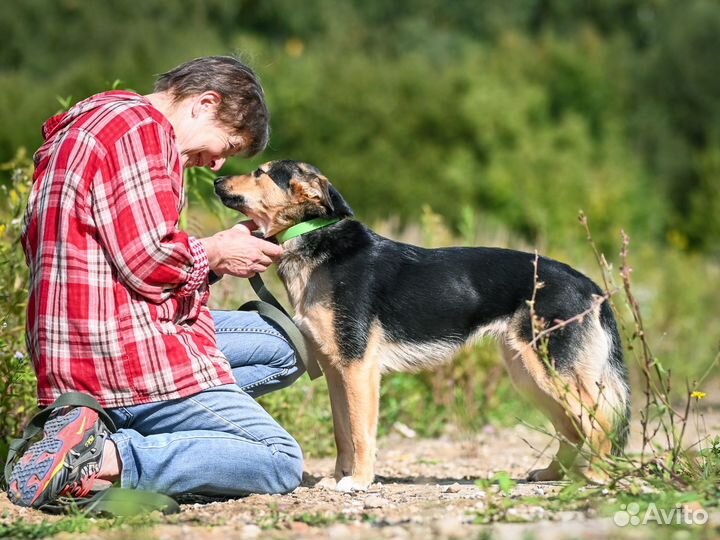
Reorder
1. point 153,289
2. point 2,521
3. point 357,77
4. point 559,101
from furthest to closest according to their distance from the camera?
1. point 559,101
2. point 357,77
3. point 153,289
4. point 2,521

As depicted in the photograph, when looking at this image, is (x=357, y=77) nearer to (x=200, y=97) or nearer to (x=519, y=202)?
(x=519, y=202)

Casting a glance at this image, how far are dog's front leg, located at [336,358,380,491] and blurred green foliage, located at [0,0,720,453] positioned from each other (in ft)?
27.0

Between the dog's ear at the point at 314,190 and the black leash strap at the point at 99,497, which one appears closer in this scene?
the black leash strap at the point at 99,497

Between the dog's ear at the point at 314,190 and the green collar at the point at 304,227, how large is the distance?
A: 61mm

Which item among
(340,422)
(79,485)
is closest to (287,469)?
(340,422)

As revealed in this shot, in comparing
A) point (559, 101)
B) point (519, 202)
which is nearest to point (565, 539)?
point (519, 202)

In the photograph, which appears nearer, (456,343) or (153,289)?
(153,289)

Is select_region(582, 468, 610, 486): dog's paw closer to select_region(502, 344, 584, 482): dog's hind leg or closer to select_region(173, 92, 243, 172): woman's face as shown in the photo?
select_region(502, 344, 584, 482): dog's hind leg

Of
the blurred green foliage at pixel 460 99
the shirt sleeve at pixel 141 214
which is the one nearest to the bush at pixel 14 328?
the shirt sleeve at pixel 141 214

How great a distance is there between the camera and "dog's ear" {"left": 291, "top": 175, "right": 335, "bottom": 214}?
16.6 ft

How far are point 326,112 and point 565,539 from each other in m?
19.2

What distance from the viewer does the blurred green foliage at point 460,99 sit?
728 inches

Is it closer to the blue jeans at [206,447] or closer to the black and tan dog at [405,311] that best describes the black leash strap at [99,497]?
the blue jeans at [206,447]

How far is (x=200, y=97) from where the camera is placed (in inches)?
169
